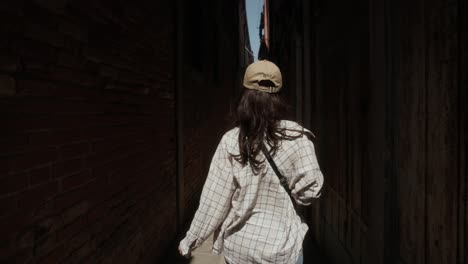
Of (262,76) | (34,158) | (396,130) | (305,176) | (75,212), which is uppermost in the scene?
(262,76)

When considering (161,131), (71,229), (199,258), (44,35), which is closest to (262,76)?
(44,35)

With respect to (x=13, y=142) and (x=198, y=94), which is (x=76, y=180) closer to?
(x=13, y=142)

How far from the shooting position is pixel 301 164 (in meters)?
1.86

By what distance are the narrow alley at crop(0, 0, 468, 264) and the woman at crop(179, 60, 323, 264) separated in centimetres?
26

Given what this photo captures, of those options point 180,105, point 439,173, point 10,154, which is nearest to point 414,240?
point 439,173

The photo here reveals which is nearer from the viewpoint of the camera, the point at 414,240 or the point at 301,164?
the point at 301,164

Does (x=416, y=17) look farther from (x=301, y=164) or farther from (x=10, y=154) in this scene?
(x=10, y=154)

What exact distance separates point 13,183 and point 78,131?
648mm

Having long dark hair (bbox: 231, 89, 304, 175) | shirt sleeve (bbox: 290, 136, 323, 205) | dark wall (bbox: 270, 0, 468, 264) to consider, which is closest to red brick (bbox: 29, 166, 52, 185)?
long dark hair (bbox: 231, 89, 304, 175)

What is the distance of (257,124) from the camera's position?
75.4 inches

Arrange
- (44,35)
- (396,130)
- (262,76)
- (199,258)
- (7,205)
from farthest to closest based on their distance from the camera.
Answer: (199,258)
(396,130)
(262,76)
(44,35)
(7,205)

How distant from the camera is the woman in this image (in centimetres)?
183

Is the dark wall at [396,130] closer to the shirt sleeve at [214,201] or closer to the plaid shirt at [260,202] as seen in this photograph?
the plaid shirt at [260,202]

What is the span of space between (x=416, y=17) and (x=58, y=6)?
1.90 meters
